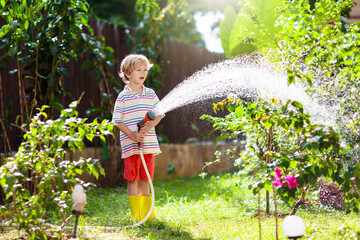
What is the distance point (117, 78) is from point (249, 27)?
1887 mm

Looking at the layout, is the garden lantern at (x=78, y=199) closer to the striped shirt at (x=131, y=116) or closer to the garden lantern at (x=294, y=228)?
the garden lantern at (x=294, y=228)

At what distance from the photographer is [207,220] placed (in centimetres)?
325

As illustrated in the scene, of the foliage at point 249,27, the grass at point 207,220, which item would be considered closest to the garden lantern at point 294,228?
the grass at point 207,220

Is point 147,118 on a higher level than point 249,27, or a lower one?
lower

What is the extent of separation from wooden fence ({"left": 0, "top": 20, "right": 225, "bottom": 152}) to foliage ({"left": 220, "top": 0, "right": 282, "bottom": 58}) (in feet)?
1.58

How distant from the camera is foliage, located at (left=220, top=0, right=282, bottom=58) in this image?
3.87 metres

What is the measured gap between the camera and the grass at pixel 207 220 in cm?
273

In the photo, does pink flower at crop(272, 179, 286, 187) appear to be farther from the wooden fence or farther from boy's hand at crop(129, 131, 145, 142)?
the wooden fence

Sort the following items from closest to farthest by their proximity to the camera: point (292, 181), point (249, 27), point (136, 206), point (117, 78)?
point (292, 181) < point (136, 206) < point (249, 27) < point (117, 78)

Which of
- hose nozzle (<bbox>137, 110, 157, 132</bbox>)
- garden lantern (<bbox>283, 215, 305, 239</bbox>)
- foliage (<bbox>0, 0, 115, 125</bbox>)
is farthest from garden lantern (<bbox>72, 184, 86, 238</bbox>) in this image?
foliage (<bbox>0, 0, 115, 125</bbox>)

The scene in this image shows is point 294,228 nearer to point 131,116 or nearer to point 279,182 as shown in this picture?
point 279,182

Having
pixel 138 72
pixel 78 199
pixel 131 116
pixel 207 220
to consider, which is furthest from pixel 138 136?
pixel 78 199

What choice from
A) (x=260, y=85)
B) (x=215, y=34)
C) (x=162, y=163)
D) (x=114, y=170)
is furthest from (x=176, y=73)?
(x=215, y=34)

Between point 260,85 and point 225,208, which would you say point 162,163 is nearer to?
point 225,208
